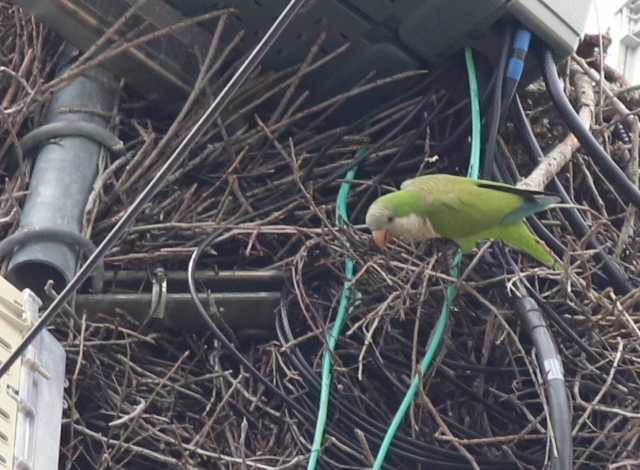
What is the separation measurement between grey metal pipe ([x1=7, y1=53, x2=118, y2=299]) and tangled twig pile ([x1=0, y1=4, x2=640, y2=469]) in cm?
5

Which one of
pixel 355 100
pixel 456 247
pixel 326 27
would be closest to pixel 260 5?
pixel 326 27

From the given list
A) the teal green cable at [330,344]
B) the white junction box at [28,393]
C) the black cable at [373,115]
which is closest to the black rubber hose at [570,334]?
the teal green cable at [330,344]

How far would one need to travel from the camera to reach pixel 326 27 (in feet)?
10.6

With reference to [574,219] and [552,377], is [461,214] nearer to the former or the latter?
[574,219]

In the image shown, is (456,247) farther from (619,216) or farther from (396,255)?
(619,216)

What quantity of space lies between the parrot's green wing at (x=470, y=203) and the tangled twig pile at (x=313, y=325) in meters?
0.09

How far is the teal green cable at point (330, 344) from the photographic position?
8.80ft

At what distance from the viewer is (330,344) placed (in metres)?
Result: 2.92

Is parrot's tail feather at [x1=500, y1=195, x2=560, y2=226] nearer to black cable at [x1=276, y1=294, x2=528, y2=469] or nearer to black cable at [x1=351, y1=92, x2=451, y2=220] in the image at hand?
black cable at [x1=351, y1=92, x2=451, y2=220]

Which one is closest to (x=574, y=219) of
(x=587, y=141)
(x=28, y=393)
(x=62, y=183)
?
(x=587, y=141)

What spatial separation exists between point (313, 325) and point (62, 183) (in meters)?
0.79

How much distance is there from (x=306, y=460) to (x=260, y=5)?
1282mm

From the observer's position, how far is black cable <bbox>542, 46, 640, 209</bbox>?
278cm

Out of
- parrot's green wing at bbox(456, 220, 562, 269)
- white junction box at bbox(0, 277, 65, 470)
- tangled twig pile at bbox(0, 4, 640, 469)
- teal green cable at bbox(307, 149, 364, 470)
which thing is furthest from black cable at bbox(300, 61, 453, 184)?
white junction box at bbox(0, 277, 65, 470)
